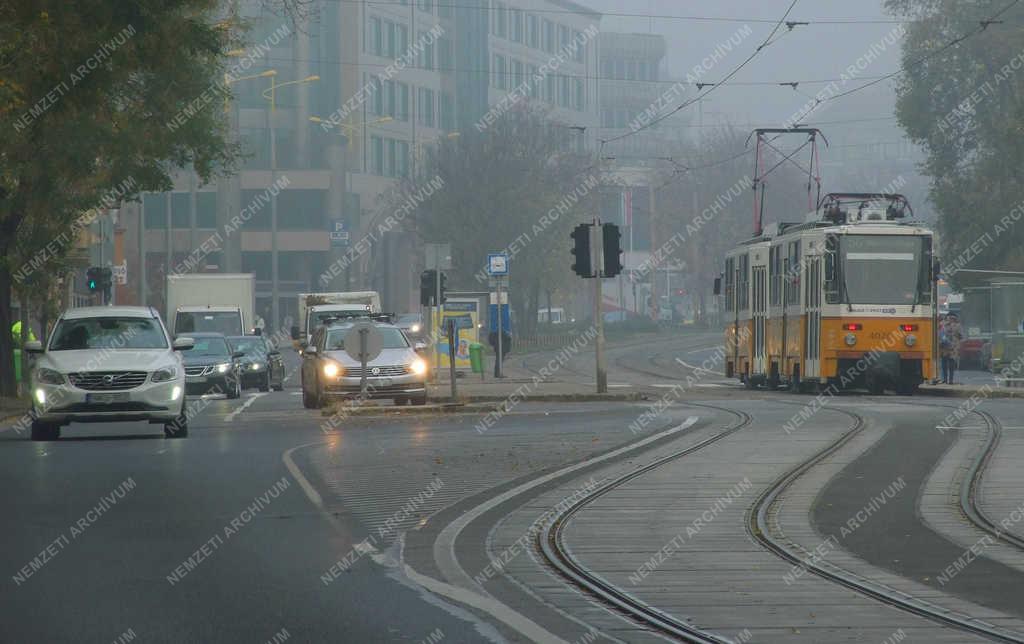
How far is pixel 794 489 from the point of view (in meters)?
15.0

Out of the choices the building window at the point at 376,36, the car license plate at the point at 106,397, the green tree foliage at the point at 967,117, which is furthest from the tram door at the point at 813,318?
the building window at the point at 376,36

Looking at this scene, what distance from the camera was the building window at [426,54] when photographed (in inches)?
4281

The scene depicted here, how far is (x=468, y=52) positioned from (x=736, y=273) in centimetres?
7390

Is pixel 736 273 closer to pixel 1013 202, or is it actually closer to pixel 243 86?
pixel 1013 202

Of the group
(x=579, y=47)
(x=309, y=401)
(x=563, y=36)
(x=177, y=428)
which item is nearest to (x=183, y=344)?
(x=177, y=428)

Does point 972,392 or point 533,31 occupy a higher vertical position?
point 533,31

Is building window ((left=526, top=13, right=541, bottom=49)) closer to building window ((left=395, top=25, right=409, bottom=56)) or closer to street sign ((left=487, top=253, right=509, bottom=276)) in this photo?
building window ((left=395, top=25, right=409, bottom=56))

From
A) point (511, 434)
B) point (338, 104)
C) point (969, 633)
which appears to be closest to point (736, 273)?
point (511, 434)

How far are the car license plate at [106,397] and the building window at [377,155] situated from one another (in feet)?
274

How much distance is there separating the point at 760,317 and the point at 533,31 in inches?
3385

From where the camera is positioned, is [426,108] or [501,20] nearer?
[426,108]

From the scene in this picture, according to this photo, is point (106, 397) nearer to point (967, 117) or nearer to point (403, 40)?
point (967, 117)

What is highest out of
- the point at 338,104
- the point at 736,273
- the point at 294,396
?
the point at 338,104

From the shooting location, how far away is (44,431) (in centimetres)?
2322
